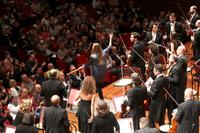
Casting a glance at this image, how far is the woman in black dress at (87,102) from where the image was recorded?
729cm

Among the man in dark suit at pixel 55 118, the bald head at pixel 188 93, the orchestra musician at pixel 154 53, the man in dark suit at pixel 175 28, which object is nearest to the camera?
the bald head at pixel 188 93

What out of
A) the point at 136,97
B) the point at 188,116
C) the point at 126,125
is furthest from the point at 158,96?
the point at 188,116

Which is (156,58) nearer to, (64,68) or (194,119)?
(194,119)

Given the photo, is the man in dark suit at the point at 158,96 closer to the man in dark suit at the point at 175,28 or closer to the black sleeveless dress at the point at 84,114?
the black sleeveless dress at the point at 84,114

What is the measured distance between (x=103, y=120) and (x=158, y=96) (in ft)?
4.87

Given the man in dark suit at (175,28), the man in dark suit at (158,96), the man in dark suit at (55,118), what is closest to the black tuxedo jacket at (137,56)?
the man in dark suit at (175,28)

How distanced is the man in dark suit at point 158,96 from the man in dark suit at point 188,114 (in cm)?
74

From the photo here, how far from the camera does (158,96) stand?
7.86 meters

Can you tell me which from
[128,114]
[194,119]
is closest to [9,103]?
[128,114]

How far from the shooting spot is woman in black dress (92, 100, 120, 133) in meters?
6.66

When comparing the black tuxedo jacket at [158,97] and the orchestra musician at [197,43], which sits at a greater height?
the orchestra musician at [197,43]

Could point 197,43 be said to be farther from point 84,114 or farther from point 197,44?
point 84,114

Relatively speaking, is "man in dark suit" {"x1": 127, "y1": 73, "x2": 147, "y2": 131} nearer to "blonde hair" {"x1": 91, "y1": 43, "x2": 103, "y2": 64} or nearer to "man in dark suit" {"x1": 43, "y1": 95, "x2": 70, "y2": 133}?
"man in dark suit" {"x1": 43, "y1": 95, "x2": 70, "y2": 133}

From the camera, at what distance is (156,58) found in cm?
901
